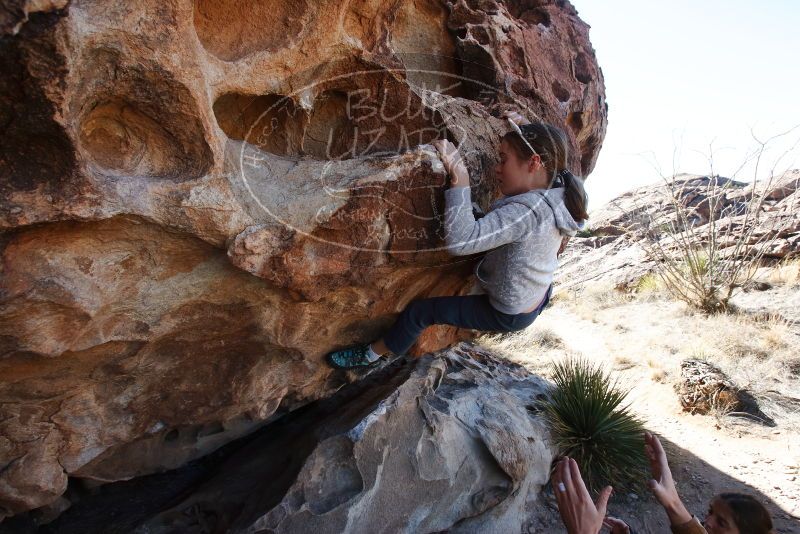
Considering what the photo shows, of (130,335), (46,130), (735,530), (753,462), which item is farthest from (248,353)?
(753,462)

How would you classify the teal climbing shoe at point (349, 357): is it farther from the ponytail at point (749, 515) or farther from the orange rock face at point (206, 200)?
the ponytail at point (749, 515)

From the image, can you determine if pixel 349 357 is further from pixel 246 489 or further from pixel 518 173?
pixel 518 173

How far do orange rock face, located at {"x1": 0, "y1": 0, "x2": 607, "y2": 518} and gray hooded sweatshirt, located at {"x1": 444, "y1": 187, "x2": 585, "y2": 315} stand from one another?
23cm

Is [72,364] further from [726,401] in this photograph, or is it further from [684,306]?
[684,306]

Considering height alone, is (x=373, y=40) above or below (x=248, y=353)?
above

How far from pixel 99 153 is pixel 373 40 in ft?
4.57

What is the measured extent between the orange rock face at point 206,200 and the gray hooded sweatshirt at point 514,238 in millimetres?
227

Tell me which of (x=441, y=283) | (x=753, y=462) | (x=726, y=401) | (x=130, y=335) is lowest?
(x=753, y=462)

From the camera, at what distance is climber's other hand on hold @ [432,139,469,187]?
8.48 ft

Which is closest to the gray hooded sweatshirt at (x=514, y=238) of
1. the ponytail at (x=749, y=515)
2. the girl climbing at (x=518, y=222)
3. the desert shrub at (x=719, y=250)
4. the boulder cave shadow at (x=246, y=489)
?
the girl climbing at (x=518, y=222)

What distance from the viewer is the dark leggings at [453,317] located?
2.92 metres

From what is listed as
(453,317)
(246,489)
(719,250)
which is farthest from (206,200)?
(719,250)

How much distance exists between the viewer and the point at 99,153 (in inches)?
78.0

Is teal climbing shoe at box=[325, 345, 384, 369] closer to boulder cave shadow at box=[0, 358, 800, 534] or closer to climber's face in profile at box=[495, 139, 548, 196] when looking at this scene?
boulder cave shadow at box=[0, 358, 800, 534]
